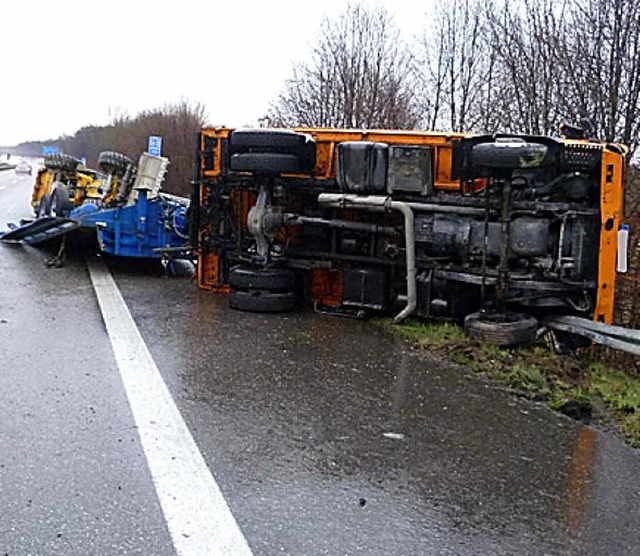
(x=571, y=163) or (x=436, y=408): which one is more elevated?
(x=571, y=163)

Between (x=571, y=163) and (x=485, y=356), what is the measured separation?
177 cm

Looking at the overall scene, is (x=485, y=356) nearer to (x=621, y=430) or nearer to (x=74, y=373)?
(x=621, y=430)

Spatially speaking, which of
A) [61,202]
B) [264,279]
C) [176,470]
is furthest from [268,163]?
[61,202]

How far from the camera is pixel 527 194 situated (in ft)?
22.2

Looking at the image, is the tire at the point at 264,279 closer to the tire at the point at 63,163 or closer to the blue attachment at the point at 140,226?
the blue attachment at the point at 140,226

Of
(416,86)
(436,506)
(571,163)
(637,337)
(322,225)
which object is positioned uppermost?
(416,86)

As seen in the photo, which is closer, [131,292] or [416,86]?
[131,292]

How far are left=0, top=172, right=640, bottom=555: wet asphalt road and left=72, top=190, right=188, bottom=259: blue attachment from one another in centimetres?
380

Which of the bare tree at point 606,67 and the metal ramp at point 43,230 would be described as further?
the bare tree at point 606,67

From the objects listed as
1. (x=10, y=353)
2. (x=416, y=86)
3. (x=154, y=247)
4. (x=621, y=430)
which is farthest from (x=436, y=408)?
(x=416, y=86)

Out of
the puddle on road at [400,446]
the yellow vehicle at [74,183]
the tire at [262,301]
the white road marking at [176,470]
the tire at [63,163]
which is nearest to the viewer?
the white road marking at [176,470]

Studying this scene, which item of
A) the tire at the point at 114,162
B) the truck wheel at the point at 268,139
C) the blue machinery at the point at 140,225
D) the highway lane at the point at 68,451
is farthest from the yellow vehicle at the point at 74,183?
the highway lane at the point at 68,451

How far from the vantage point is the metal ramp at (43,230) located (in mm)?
10922

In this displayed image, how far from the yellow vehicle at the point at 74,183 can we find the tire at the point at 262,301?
4.61m
